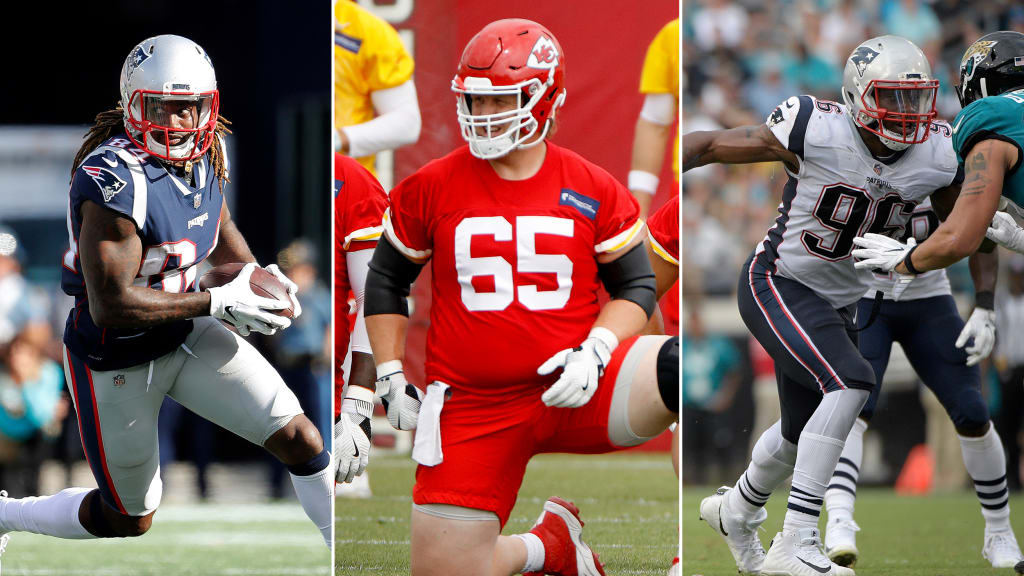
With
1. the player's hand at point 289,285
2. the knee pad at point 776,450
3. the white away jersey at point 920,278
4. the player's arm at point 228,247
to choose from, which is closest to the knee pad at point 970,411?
the white away jersey at point 920,278

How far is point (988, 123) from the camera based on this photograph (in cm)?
291

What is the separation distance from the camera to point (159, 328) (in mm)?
2877

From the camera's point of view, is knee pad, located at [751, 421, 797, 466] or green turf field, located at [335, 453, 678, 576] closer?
green turf field, located at [335, 453, 678, 576]

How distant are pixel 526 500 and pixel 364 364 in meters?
1.08

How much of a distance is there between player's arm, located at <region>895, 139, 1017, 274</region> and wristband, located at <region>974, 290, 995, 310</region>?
2.51ft

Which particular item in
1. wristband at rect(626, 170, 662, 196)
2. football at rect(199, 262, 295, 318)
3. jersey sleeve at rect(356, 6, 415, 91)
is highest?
jersey sleeve at rect(356, 6, 415, 91)

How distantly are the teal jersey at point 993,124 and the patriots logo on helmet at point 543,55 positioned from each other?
3.62ft

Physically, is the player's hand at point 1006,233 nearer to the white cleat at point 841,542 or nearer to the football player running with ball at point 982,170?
the football player running with ball at point 982,170

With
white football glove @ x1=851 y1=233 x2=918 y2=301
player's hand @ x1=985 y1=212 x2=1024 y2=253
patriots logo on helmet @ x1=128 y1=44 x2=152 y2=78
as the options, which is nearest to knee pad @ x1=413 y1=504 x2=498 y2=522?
white football glove @ x1=851 y1=233 x2=918 y2=301

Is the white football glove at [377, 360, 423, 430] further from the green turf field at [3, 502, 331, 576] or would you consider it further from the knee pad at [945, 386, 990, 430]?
the knee pad at [945, 386, 990, 430]

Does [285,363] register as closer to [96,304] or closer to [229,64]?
[229,64]

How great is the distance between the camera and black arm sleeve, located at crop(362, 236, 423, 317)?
8.73 feet

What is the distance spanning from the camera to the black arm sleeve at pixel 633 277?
2625mm

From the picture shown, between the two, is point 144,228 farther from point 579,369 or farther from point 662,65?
point 662,65
